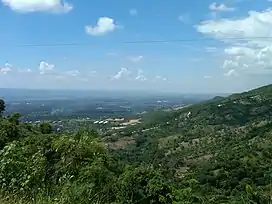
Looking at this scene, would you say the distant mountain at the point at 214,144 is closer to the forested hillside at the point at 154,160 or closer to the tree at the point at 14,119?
the forested hillside at the point at 154,160

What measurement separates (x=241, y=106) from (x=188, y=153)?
48708 millimetres

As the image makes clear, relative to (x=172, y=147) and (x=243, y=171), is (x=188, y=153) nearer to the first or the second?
(x=172, y=147)

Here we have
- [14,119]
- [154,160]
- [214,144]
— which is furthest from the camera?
[214,144]

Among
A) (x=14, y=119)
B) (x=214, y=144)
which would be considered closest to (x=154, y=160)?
(x=214, y=144)

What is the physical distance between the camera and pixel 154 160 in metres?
68.6

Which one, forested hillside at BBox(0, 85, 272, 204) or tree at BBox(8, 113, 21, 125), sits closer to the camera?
forested hillside at BBox(0, 85, 272, 204)

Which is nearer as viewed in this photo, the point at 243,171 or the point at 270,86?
the point at 243,171

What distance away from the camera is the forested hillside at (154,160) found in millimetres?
4746

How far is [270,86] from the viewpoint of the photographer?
15338cm

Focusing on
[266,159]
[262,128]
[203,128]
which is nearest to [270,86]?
[203,128]

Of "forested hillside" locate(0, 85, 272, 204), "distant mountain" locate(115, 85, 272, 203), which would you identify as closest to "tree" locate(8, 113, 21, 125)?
"forested hillside" locate(0, 85, 272, 204)

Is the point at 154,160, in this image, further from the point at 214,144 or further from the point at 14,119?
the point at 14,119

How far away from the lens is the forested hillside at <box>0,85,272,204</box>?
15.6 feet

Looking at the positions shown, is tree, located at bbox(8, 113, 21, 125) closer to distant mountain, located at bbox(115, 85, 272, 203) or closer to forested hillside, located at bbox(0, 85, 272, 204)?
forested hillside, located at bbox(0, 85, 272, 204)
